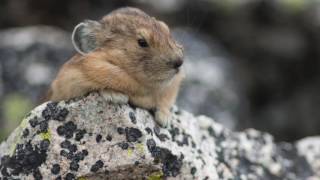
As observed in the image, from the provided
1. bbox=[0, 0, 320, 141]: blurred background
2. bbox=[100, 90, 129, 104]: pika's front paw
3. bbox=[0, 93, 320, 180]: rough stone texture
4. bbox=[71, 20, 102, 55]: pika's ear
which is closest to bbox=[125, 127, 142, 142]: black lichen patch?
bbox=[0, 93, 320, 180]: rough stone texture

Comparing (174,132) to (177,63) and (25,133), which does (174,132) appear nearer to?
(177,63)

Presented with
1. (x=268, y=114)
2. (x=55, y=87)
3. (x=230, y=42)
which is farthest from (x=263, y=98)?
(x=55, y=87)

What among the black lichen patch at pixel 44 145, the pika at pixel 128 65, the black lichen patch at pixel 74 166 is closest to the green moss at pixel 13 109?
the pika at pixel 128 65

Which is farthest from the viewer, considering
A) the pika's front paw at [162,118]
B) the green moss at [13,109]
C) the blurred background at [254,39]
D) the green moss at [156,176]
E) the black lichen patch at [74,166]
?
the blurred background at [254,39]

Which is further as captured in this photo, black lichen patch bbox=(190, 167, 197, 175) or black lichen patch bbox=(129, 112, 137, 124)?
black lichen patch bbox=(190, 167, 197, 175)

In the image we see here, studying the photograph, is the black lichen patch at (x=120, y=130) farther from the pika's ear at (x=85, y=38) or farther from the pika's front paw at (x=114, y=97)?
the pika's ear at (x=85, y=38)

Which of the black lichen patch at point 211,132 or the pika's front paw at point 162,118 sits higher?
the black lichen patch at point 211,132

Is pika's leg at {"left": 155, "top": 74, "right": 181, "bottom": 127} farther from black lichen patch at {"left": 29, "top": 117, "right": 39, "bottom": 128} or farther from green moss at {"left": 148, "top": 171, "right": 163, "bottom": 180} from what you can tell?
black lichen patch at {"left": 29, "top": 117, "right": 39, "bottom": 128}
